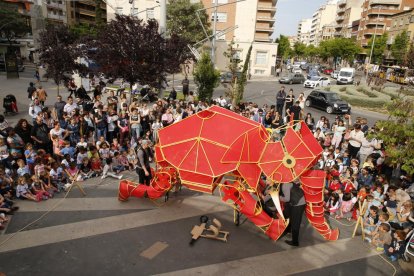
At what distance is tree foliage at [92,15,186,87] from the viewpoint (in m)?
14.3

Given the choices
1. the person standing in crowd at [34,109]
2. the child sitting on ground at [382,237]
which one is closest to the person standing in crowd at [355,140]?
the child sitting on ground at [382,237]

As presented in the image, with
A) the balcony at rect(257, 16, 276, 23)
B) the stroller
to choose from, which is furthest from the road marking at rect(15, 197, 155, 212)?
the balcony at rect(257, 16, 276, 23)

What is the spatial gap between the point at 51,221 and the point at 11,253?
123 centimetres

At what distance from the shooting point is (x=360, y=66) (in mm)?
70125

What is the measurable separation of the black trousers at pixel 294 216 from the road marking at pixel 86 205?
3.46 m

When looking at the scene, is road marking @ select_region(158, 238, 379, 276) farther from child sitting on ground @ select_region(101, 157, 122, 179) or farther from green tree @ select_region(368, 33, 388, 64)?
green tree @ select_region(368, 33, 388, 64)

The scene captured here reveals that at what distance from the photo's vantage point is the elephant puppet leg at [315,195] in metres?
6.37

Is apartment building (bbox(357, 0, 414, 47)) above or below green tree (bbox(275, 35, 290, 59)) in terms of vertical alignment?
above

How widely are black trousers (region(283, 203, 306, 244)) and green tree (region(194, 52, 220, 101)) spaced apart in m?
13.2

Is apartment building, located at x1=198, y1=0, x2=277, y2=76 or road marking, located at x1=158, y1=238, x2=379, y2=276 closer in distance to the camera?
road marking, located at x1=158, y1=238, x2=379, y2=276

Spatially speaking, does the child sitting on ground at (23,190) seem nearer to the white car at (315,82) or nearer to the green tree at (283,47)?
the white car at (315,82)

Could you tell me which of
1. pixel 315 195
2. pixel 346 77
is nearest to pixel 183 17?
pixel 346 77

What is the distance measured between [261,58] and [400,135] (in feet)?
145

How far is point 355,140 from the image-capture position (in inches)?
433
